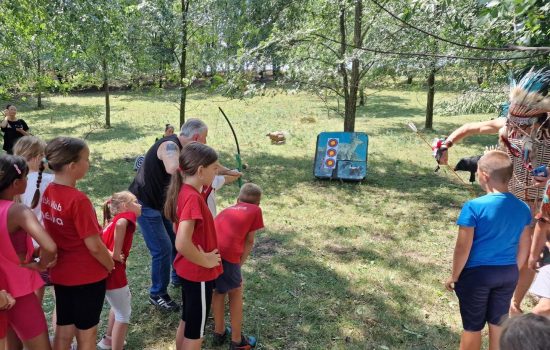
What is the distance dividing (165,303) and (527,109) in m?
3.14

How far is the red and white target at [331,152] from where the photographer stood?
825cm

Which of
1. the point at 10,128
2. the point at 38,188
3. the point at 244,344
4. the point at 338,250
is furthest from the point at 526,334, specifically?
the point at 10,128

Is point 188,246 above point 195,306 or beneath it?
above

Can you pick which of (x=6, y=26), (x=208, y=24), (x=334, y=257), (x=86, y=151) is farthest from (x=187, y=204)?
(x=6, y=26)

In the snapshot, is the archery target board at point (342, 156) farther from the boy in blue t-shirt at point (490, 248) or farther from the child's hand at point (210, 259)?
the child's hand at point (210, 259)

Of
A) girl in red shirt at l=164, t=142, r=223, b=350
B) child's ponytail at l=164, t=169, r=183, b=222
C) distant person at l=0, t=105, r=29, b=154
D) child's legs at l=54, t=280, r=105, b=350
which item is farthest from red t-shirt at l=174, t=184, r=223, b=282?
distant person at l=0, t=105, r=29, b=154

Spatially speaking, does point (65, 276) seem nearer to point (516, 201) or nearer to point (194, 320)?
point (194, 320)

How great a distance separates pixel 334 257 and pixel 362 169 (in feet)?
11.5

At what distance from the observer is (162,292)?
3705 mm

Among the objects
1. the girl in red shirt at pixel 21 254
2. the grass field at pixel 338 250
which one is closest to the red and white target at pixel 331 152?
the grass field at pixel 338 250

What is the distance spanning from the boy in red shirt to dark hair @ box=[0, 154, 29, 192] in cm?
128

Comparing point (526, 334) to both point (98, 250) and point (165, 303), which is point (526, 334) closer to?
point (98, 250)

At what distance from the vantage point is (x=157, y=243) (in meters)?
3.57

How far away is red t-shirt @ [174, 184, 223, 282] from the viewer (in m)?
2.41
